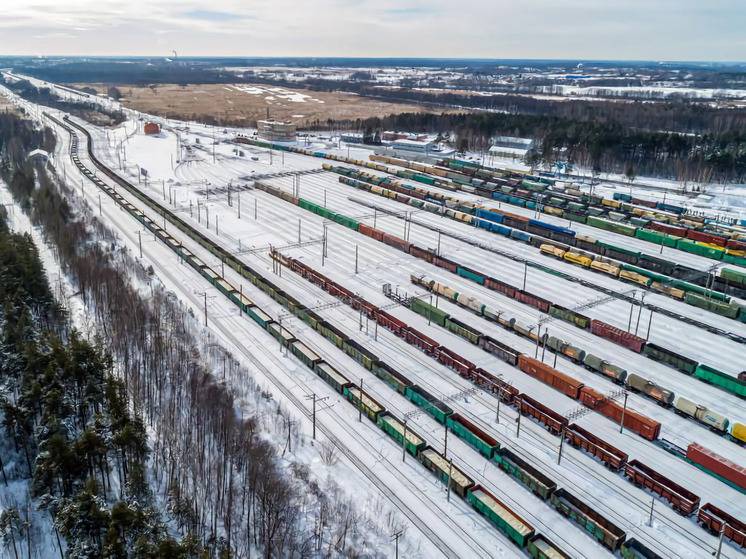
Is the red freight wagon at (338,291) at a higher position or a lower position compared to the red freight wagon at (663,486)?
higher

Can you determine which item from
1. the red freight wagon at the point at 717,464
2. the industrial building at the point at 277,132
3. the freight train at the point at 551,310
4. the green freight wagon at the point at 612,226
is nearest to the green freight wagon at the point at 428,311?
the freight train at the point at 551,310

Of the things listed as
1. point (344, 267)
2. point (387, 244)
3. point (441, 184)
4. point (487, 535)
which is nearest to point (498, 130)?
point (441, 184)

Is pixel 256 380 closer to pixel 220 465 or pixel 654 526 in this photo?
pixel 220 465

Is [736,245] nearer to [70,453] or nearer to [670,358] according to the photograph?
[670,358]

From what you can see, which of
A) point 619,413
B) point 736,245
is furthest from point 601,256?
point 619,413

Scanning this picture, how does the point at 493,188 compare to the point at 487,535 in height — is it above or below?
above

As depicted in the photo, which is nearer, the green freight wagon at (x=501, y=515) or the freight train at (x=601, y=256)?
the green freight wagon at (x=501, y=515)

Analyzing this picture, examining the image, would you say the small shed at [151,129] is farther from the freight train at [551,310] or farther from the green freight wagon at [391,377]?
the green freight wagon at [391,377]
